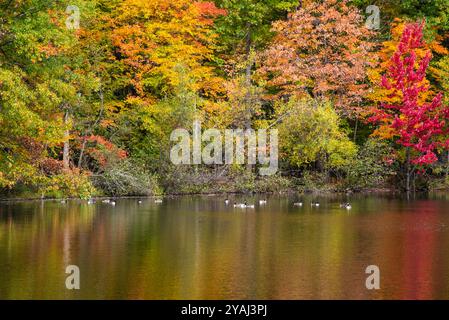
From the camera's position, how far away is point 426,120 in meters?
52.1

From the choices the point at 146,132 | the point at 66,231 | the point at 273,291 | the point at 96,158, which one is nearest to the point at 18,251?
the point at 66,231

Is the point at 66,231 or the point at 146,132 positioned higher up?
the point at 146,132

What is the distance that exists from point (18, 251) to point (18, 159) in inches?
380

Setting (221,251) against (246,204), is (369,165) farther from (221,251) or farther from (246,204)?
(221,251)

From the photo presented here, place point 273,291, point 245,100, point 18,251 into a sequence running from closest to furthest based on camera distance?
1. point 273,291
2. point 18,251
3. point 245,100

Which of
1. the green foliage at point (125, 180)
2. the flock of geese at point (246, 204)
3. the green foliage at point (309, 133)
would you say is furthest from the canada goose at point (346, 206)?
the green foliage at point (125, 180)

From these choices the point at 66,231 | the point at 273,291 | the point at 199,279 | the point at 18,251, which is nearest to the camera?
the point at 273,291

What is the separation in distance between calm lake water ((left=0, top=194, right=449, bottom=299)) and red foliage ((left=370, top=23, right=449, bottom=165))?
12.4m

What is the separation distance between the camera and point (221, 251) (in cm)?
2573

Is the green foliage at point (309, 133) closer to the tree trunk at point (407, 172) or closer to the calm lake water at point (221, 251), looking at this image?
the tree trunk at point (407, 172)

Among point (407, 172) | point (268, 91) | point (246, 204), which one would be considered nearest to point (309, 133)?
point (268, 91)

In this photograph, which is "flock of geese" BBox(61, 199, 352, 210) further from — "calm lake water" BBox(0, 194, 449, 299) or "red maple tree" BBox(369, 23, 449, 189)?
"red maple tree" BBox(369, 23, 449, 189)

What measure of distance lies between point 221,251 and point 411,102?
95.9ft

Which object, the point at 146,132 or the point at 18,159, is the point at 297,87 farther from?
the point at 18,159
